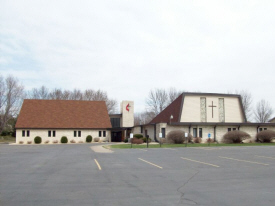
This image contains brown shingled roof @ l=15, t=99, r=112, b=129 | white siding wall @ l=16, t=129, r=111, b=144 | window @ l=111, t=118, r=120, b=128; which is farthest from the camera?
window @ l=111, t=118, r=120, b=128

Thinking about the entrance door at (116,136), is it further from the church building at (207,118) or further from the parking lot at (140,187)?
the parking lot at (140,187)

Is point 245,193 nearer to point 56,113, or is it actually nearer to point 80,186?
point 80,186

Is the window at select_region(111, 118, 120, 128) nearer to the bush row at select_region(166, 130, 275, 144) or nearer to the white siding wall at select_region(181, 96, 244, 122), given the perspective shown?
the white siding wall at select_region(181, 96, 244, 122)

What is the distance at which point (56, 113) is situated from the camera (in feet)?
177

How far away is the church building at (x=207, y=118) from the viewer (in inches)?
1651

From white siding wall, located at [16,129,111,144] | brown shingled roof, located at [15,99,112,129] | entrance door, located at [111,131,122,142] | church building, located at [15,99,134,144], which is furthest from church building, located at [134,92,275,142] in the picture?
brown shingled roof, located at [15,99,112,129]

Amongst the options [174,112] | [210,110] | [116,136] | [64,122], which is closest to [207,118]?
[210,110]

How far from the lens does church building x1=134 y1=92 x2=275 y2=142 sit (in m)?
41.9

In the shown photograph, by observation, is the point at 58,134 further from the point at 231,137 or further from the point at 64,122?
the point at 231,137

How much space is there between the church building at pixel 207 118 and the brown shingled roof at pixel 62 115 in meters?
12.3

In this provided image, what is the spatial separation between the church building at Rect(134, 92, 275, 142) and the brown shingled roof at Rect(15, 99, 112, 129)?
40.3 ft

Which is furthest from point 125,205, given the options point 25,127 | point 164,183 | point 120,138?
point 120,138

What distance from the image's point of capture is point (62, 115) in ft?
177

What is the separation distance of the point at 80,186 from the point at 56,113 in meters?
46.5
